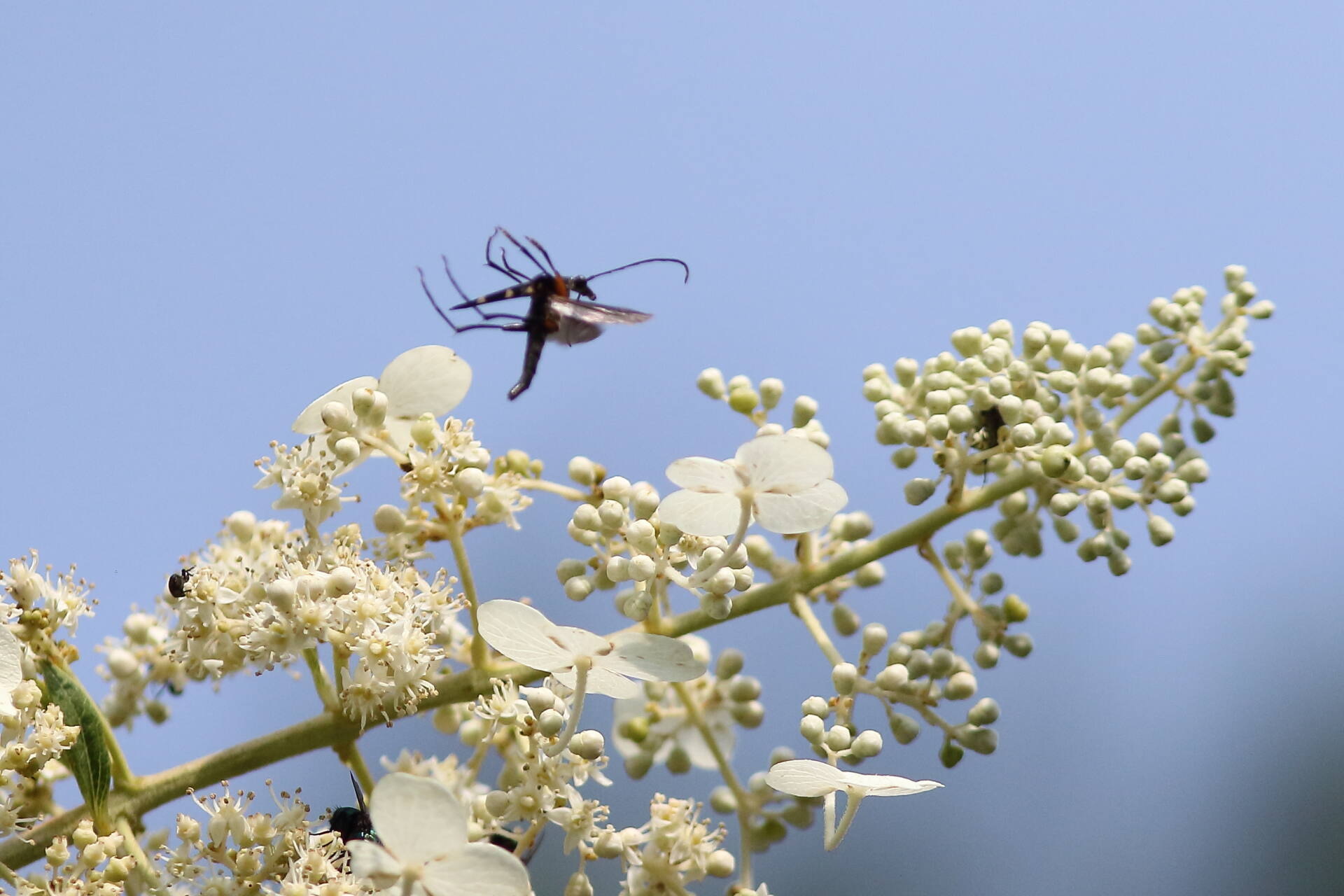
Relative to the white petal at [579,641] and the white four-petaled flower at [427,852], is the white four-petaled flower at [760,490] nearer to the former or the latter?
the white petal at [579,641]

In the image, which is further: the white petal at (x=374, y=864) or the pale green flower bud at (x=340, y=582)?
the pale green flower bud at (x=340, y=582)

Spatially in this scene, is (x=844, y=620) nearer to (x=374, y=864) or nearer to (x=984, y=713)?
(x=984, y=713)

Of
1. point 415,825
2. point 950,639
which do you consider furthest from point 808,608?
point 415,825

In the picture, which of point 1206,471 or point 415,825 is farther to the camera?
point 1206,471

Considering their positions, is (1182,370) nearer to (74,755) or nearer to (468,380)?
(468,380)

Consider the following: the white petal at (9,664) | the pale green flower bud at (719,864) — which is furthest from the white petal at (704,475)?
the white petal at (9,664)
